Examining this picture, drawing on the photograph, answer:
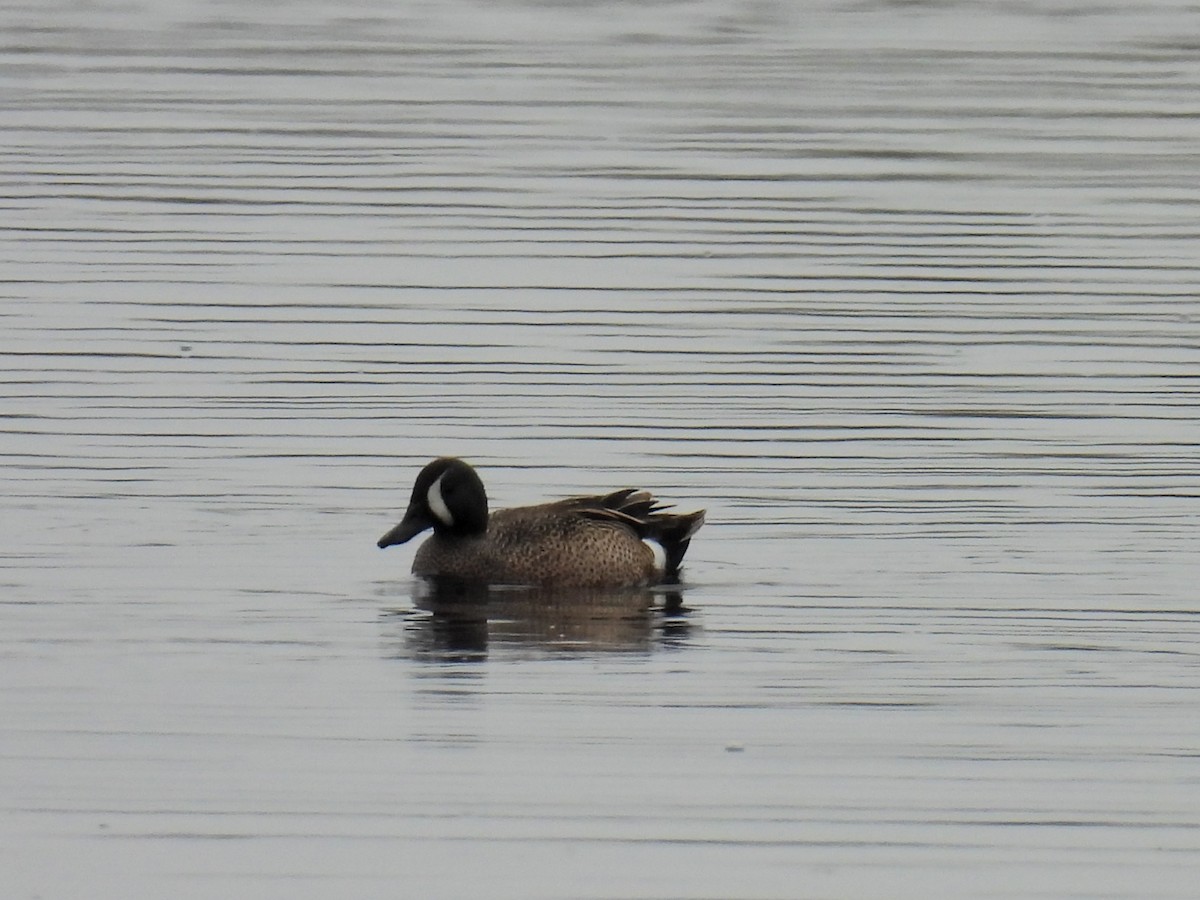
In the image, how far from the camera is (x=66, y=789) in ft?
26.9

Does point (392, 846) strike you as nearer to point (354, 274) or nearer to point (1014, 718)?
point (1014, 718)

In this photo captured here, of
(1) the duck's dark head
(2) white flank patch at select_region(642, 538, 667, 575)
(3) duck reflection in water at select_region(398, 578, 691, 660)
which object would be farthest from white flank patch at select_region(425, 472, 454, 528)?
(2) white flank patch at select_region(642, 538, 667, 575)

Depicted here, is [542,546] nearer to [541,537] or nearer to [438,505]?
[541,537]

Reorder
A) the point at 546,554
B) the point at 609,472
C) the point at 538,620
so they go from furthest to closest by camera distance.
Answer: the point at 609,472 → the point at 546,554 → the point at 538,620

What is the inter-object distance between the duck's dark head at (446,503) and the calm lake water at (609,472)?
0.26 m

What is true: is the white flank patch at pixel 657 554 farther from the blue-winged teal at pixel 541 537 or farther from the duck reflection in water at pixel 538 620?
the duck reflection in water at pixel 538 620

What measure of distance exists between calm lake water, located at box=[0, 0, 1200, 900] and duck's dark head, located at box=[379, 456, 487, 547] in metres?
0.26

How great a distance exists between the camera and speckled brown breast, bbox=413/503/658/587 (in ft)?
37.9

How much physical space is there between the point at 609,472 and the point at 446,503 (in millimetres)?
1458

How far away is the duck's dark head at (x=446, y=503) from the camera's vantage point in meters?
11.6

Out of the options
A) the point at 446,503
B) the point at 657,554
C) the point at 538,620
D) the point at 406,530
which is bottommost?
the point at 538,620

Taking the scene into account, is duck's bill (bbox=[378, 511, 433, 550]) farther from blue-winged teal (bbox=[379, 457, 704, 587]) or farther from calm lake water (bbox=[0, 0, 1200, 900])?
calm lake water (bbox=[0, 0, 1200, 900])

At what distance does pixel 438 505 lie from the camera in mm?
11648

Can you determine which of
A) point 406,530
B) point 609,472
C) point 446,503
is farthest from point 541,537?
point 609,472
